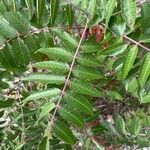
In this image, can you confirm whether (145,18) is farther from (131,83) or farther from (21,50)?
(21,50)

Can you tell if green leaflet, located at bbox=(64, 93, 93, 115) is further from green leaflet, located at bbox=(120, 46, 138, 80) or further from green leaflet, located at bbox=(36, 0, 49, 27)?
green leaflet, located at bbox=(36, 0, 49, 27)

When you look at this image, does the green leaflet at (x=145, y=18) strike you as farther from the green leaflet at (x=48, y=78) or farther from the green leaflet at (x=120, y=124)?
the green leaflet at (x=120, y=124)

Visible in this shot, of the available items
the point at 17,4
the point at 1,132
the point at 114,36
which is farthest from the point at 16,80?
Answer: the point at 114,36

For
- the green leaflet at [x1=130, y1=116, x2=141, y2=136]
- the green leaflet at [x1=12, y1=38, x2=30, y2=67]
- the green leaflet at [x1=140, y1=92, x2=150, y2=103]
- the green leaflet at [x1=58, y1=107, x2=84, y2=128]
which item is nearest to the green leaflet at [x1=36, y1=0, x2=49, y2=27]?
the green leaflet at [x1=12, y1=38, x2=30, y2=67]

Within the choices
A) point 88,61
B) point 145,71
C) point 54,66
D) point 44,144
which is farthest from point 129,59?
point 44,144

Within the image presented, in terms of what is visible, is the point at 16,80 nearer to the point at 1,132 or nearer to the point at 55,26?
the point at 1,132

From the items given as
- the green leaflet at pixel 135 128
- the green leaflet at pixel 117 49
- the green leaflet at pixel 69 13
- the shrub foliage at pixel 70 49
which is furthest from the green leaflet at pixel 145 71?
the green leaflet at pixel 135 128
